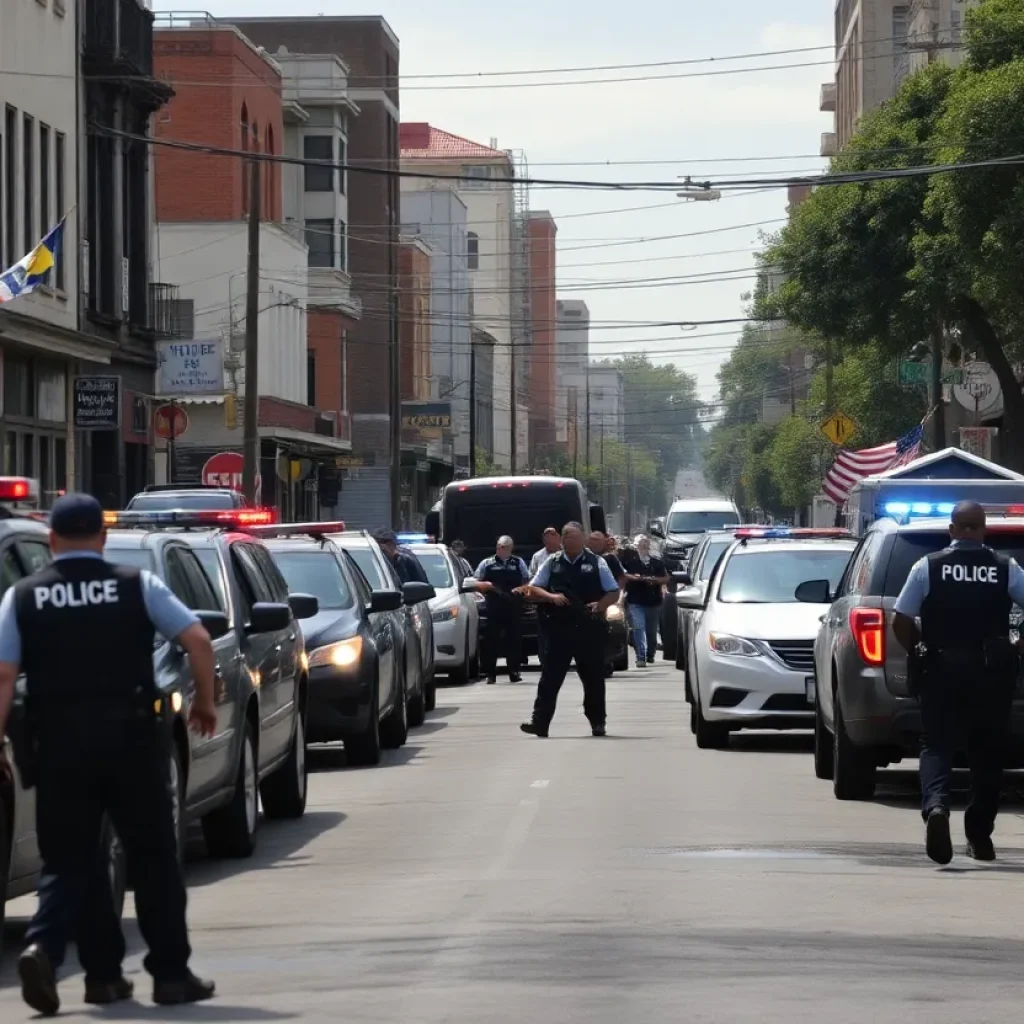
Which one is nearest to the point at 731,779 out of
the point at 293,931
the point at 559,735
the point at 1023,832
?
the point at 1023,832

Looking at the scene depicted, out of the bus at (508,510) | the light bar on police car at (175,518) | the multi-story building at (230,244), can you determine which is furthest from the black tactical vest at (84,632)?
the multi-story building at (230,244)

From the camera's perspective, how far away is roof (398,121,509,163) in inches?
6127

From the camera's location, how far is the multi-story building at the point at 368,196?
9131cm

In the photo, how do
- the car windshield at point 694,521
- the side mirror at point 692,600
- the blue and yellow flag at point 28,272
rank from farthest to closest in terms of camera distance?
the car windshield at point 694,521
the blue and yellow flag at point 28,272
the side mirror at point 692,600

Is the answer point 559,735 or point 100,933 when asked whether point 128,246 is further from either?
point 100,933

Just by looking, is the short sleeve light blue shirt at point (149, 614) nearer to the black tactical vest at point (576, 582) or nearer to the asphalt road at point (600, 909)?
the asphalt road at point (600, 909)

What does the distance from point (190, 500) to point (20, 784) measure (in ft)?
94.9

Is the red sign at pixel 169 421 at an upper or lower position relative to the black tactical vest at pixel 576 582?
upper

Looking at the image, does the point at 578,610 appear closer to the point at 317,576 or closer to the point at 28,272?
the point at 317,576

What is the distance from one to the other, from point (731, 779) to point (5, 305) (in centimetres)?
2095

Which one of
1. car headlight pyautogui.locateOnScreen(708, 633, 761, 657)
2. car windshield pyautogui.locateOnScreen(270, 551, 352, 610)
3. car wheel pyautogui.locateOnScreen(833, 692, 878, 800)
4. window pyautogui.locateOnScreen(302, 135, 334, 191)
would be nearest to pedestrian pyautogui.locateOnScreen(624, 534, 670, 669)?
car headlight pyautogui.locateOnScreen(708, 633, 761, 657)

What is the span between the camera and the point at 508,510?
36438mm

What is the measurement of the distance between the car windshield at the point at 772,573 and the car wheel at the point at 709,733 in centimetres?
120

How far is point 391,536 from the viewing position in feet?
94.9
